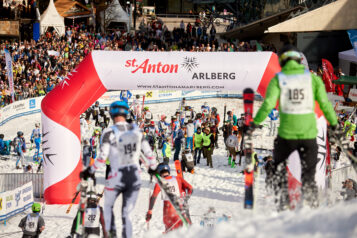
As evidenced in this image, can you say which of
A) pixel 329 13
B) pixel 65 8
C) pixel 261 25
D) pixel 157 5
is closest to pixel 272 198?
pixel 329 13

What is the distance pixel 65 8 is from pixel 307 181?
31.7 meters

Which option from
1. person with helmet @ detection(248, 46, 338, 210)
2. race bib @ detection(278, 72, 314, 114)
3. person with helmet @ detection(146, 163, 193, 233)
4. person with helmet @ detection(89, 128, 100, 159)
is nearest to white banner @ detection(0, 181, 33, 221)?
person with helmet @ detection(89, 128, 100, 159)

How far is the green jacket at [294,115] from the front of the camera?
5.34m

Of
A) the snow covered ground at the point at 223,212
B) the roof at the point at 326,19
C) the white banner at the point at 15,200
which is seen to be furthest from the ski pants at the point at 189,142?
the roof at the point at 326,19

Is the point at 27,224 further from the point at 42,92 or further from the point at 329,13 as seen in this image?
the point at 329,13

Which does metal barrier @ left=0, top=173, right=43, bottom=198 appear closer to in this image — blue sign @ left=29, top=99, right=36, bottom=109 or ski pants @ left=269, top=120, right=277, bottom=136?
ski pants @ left=269, top=120, right=277, bottom=136

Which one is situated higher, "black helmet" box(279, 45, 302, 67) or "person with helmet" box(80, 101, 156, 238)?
"black helmet" box(279, 45, 302, 67)

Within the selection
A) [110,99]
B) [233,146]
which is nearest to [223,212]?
[233,146]

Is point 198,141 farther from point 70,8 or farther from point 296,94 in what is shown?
point 70,8

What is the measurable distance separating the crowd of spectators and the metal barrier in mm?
10268

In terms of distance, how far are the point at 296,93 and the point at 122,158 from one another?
1.90 meters

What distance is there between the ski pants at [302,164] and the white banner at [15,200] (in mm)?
6989

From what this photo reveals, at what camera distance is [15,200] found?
1147 cm

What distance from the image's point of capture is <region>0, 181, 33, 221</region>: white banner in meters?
11.0
